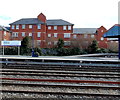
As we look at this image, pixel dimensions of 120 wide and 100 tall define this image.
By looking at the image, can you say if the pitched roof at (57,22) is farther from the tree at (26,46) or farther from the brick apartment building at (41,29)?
the tree at (26,46)

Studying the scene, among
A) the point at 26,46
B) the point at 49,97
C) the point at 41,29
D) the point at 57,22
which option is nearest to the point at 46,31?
the point at 41,29

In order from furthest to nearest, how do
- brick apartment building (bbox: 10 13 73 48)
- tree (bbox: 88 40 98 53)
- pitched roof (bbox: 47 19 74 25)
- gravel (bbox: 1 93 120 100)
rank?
pitched roof (bbox: 47 19 74 25), brick apartment building (bbox: 10 13 73 48), tree (bbox: 88 40 98 53), gravel (bbox: 1 93 120 100)

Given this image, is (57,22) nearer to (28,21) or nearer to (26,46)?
(28,21)

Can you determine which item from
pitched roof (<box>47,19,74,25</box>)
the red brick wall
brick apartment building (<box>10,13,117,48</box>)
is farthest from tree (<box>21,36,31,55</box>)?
the red brick wall

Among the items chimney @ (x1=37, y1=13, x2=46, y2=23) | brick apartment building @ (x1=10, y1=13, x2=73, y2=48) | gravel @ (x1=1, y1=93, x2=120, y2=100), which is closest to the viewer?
gravel @ (x1=1, y1=93, x2=120, y2=100)

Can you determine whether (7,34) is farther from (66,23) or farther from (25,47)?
(66,23)

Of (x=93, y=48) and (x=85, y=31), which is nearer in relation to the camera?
(x=93, y=48)

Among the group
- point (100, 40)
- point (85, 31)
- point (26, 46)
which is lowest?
point (26, 46)

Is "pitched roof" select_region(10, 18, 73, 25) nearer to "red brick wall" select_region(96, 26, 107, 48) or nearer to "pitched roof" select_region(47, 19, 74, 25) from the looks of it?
"pitched roof" select_region(47, 19, 74, 25)

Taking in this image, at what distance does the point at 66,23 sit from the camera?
1615 inches

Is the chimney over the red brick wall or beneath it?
over

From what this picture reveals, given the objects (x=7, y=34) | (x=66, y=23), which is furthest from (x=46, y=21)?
(x=7, y=34)

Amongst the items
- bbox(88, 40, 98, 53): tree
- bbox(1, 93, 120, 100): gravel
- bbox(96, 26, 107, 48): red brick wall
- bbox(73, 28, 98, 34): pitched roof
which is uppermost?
bbox(73, 28, 98, 34): pitched roof

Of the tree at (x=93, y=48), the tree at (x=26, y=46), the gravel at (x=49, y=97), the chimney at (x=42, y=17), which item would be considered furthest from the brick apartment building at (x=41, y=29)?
the gravel at (x=49, y=97)
